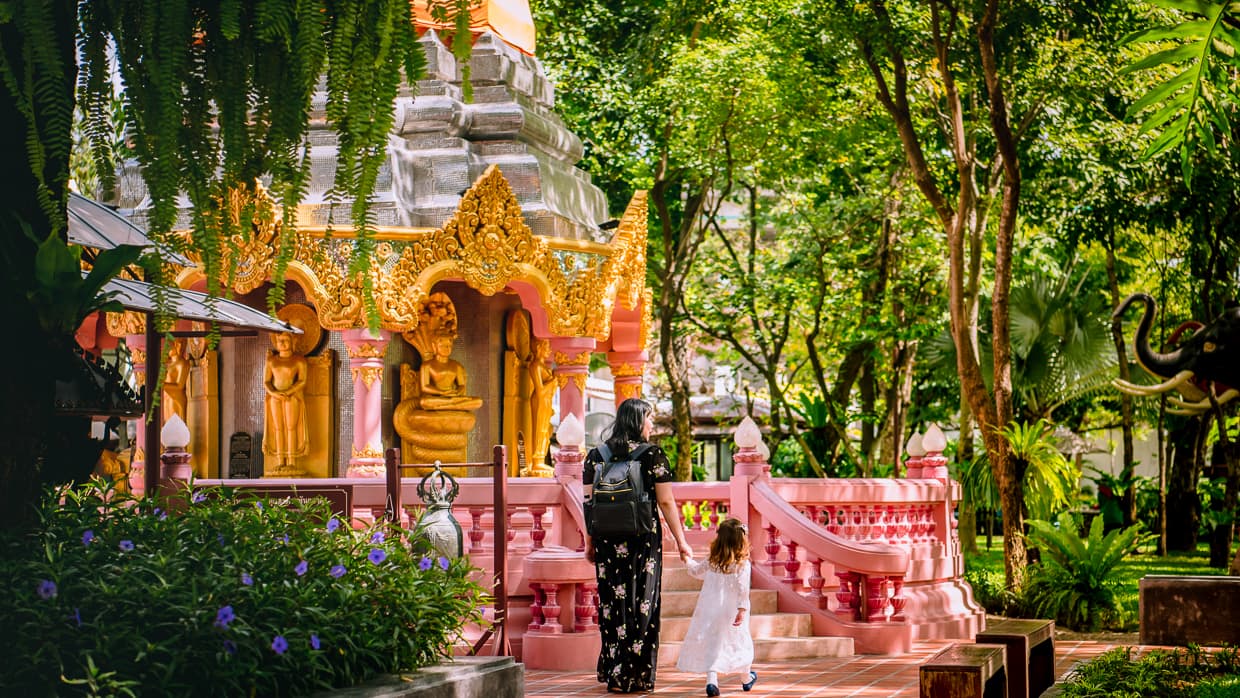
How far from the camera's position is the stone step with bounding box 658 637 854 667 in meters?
12.0

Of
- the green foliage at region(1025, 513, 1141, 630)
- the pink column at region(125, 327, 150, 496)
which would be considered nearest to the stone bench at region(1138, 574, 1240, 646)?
the green foliage at region(1025, 513, 1141, 630)

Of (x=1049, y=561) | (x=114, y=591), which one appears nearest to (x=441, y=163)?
(x=1049, y=561)

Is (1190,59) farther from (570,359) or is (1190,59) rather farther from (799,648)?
(570,359)

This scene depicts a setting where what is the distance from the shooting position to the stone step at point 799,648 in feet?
39.5

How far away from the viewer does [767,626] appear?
12359mm

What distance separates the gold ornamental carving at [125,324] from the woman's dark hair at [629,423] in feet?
21.8

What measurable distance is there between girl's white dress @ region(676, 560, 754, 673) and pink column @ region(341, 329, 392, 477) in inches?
206

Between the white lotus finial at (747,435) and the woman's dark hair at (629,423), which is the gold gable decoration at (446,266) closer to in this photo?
the white lotus finial at (747,435)

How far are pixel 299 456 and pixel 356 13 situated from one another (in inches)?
400

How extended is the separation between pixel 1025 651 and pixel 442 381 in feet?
30.2

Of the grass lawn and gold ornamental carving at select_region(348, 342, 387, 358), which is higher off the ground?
gold ornamental carving at select_region(348, 342, 387, 358)

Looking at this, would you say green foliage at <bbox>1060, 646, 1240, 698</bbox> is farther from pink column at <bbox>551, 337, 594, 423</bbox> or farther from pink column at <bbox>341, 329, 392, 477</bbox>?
pink column at <bbox>551, 337, 594, 423</bbox>

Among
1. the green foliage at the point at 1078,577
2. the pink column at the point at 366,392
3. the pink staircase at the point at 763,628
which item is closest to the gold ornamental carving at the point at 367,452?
the pink column at the point at 366,392

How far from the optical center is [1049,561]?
15859 mm
